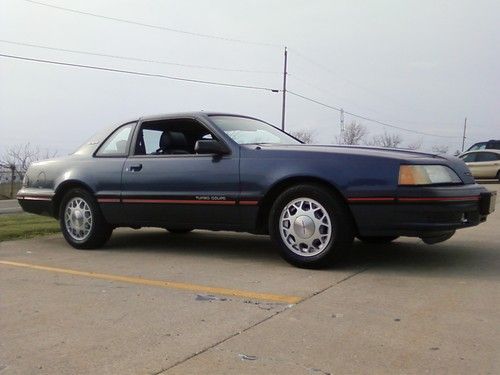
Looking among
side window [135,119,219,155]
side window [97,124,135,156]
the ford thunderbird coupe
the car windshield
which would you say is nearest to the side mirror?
the ford thunderbird coupe

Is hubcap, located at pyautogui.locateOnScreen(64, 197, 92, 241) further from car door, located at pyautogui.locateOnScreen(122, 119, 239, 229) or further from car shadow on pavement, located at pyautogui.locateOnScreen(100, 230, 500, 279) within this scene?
car door, located at pyautogui.locateOnScreen(122, 119, 239, 229)

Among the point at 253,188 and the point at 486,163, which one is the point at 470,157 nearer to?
the point at 486,163

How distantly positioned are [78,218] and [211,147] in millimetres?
2126

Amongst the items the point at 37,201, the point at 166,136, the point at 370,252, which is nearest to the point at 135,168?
the point at 166,136

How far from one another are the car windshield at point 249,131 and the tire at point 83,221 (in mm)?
1832

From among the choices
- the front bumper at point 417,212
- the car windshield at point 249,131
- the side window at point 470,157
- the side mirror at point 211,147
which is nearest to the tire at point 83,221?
the side mirror at point 211,147

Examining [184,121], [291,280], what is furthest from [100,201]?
[291,280]

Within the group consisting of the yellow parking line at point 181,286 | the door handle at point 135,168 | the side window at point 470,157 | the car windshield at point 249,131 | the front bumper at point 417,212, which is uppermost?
the side window at point 470,157

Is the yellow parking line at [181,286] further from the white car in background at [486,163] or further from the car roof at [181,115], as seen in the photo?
the white car in background at [486,163]

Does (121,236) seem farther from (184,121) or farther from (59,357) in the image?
(59,357)

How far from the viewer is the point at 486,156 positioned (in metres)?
21.7

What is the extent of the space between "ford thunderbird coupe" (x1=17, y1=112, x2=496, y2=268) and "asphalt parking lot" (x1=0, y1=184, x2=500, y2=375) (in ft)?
1.35

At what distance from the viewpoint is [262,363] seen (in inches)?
120

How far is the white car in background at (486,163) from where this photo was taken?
21.5 meters
